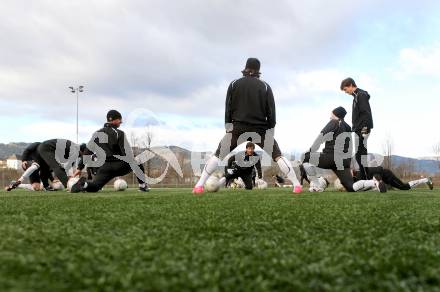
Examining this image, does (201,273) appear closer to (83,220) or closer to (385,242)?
(385,242)

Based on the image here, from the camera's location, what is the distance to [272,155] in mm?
7184

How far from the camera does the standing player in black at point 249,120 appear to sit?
7.04 metres

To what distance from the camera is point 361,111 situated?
28.9ft

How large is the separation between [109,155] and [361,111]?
519 cm

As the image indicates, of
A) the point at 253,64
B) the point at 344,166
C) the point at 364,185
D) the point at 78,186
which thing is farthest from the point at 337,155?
the point at 78,186

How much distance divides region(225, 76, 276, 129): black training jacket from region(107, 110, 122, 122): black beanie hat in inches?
119

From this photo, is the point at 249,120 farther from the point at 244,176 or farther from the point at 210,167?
the point at 244,176

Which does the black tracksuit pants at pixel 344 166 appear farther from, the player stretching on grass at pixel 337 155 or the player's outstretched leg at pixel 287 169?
the player's outstretched leg at pixel 287 169

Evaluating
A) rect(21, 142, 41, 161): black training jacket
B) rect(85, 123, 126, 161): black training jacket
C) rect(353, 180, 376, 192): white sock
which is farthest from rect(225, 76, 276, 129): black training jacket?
rect(21, 142, 41, 161): black training jacket

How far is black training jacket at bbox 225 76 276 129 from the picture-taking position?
23.2 feet

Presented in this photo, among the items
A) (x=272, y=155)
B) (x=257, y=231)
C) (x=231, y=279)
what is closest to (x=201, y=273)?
(x=231, y=279)

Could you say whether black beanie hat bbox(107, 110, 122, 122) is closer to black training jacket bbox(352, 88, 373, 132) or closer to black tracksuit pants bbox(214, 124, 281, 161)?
black tracksuit pants bbox(214, 124, 281, 161)

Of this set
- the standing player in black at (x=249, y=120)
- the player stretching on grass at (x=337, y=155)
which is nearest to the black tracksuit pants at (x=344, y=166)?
the player stretching on grass at (x=337, y=155)

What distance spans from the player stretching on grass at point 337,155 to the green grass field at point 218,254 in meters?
5.27
